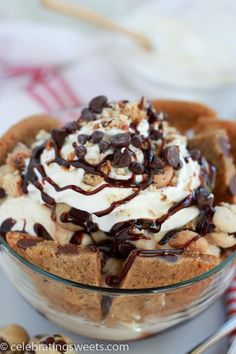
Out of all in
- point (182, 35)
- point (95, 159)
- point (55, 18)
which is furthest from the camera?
point (55, 18)

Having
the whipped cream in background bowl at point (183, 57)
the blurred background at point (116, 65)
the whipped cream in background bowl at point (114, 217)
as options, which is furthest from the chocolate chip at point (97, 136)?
the whipped cream in background bowl at point (183, 57)

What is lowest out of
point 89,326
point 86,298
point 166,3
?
point 89,326

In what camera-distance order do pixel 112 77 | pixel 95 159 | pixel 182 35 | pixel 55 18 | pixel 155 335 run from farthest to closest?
1. pixel 55 18
2. pixel 182 35
3. pixel 112 77
4. pixel 155 335
5. pixel 95 159

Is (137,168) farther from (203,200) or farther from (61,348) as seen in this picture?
(61,348)

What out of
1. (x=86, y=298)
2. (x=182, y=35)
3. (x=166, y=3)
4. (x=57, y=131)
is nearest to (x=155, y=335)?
(x=86, y=298)

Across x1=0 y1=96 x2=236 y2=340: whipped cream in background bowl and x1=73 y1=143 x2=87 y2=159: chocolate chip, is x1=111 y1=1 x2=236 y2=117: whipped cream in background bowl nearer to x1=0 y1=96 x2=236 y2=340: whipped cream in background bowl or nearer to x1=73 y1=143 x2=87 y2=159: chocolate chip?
x1=0 y1=96 x2=236 y2=340: whipped cream in background bowl

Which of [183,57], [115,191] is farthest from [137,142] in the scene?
[183,57]

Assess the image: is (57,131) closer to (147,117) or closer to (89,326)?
(147,117)

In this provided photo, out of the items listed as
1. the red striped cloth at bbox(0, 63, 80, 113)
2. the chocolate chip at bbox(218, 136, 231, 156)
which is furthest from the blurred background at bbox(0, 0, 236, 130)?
the chocolate chip at bbox(218, 136, 231, 156)

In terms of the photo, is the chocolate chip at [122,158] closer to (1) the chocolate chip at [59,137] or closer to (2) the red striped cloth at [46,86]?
(1) the chocolate chip at [59,137]
